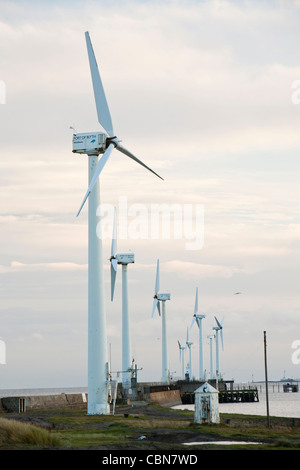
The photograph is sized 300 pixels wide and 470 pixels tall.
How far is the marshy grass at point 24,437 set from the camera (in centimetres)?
2958

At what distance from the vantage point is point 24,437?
98.6ft

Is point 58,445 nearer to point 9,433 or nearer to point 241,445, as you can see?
point 9,433

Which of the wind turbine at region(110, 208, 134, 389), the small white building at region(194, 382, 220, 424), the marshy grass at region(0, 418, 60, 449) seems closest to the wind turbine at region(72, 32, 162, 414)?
the small white building at region(194, 382, 220, 424)

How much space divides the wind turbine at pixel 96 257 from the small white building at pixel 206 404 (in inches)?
331

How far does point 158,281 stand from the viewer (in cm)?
13712

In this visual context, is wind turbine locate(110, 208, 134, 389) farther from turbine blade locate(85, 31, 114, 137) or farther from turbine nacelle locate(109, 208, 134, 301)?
turbine blade locate(85, 31, 114, 137)

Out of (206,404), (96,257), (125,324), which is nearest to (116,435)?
(206,404)

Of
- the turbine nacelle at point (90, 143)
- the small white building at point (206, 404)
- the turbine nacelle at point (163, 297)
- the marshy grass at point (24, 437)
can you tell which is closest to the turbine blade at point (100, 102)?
the turbine nacelle at point (90, 143)

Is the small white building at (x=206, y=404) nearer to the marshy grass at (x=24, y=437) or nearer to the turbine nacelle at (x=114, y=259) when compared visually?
the marshy grass at (x=24, y=437)

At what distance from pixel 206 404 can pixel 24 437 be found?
19640 mm

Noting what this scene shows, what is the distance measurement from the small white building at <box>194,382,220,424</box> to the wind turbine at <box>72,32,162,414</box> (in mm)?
8401

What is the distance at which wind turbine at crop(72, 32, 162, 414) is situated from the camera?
51.6 m

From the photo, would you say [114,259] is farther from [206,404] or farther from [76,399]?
[206,404]
